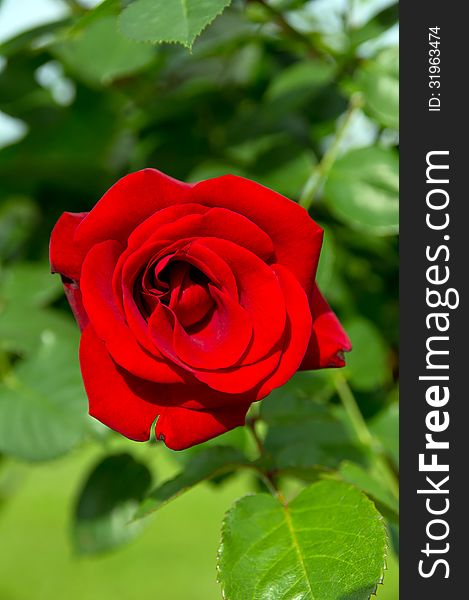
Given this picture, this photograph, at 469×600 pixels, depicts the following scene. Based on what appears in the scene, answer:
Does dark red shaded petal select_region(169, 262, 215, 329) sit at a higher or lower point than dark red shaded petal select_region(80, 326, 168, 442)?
higher

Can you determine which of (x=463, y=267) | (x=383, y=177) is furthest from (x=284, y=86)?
(x=463, y=267)

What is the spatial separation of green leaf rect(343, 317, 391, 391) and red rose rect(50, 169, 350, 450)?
18.4 inches

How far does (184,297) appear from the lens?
1.59 ft

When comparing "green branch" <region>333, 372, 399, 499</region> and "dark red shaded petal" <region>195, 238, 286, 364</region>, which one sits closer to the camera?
"dark red shaded petal" <region>195, 238, 286, 364</region>

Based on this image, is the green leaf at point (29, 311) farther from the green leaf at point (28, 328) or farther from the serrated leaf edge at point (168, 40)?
the serrated leaf edge at point (168, 40)

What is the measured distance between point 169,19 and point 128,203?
0.14 meters

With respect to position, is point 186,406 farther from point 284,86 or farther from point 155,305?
point 284,86

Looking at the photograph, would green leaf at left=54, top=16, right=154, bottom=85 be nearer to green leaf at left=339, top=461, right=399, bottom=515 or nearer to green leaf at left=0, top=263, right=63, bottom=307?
green leaf at left=0, top=263, right=63, bottom=307

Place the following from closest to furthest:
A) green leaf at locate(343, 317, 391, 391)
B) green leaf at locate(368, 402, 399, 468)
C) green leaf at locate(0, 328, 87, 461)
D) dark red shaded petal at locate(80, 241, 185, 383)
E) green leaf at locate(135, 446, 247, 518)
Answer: dark red shaded petal at locate(80, 241, 185, 383)
green leaf at locate(135, 446, 247, 518)
green leaf at locate(0, 328, 87, 461)
green leaf at locate(368, 402, 399, 468)
green leaf at locate(343, 317, 391, 391)

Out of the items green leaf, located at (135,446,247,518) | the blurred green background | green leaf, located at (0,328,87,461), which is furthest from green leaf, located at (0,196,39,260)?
green leaf, located at (135,446,247,518)

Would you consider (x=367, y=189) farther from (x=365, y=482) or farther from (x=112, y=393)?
(x=112, y=393)

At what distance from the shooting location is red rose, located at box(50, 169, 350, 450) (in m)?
0.46

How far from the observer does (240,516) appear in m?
0.55

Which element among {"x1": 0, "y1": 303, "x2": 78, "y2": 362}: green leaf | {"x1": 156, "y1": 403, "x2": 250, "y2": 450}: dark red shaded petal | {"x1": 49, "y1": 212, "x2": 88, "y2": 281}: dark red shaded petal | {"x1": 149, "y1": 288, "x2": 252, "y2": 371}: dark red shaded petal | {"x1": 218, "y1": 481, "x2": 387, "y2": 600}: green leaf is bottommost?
{"x1": 218, "y1": 481, "x2": 387, "y2": 600}: green leaf
